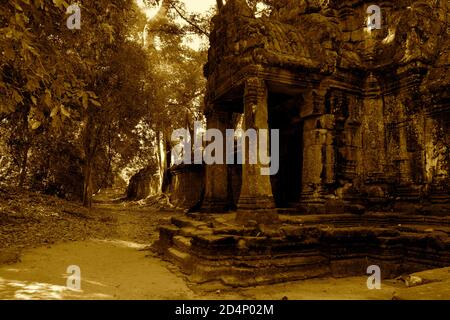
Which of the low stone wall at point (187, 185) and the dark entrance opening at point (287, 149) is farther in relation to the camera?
the low stone wall at point (187, 185)

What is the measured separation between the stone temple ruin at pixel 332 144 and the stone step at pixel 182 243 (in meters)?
0.05

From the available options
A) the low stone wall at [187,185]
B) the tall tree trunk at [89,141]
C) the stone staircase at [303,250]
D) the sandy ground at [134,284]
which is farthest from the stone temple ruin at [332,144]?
the low stone wall at [187,185]

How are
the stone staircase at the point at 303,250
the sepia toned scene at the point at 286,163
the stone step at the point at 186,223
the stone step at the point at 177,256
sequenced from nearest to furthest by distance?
the sepia toned scene at the point at 286,163
the stone staircase at the point at 303,250
the stone step at the point at 177,256
the stone step at the point at 186,223

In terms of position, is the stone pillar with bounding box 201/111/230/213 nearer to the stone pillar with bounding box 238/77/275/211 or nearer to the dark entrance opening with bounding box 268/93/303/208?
the dark entrance opening with bounding box 268/93/303/208

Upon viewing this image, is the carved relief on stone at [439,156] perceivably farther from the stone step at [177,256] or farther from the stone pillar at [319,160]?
the stone step at [177,256]

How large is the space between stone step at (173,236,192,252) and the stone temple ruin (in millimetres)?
53

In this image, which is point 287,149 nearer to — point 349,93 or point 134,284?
point 349,93

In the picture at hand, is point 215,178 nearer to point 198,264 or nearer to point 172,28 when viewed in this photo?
point 198,264

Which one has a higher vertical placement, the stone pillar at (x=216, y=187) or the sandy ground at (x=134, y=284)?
the stone pillar at (x=216, y=187)

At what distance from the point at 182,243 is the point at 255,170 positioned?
70.6 inches

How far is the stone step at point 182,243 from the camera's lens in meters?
5.78

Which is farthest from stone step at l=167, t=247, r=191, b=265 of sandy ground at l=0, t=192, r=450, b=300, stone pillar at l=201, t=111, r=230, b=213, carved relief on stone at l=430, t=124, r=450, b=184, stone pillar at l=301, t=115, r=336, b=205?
carved relief on stone at l=430, t=124, r=450, b=184

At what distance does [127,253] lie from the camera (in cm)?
742

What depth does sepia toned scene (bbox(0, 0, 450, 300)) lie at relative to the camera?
14.9ft
